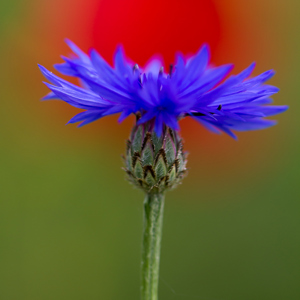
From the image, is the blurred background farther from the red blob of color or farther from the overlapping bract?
the overlapping bract

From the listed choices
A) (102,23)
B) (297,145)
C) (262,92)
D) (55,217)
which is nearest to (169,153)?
(262,92)

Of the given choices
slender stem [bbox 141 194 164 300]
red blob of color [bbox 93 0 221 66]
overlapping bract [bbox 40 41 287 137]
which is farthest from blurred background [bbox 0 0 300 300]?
overlapping bract [bbox 40 41 287 137]

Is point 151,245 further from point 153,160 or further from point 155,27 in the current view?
point 155,27

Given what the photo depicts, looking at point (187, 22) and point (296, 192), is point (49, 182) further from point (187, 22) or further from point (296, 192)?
point (296, 192)

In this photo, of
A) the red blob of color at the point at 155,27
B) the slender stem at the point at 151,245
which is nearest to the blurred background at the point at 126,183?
the red blob of color at the point at 155,27

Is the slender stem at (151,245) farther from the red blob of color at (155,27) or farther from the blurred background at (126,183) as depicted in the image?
the red blob of color at (155,27)

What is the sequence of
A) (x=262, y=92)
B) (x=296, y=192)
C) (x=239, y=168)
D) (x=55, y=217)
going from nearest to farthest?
(x=262, y=92), (x=55, y=217), (x=296, y=192), (x=239, y=168)
